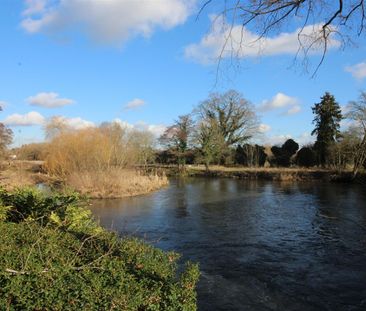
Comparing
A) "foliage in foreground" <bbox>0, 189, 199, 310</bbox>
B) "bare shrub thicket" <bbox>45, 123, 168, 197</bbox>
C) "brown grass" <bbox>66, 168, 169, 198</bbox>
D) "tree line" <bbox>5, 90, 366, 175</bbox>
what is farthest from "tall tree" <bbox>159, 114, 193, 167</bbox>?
"foliage in foreground" <bbox>0, 189, 199, 310</bbox>

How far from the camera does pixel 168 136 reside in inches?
2314

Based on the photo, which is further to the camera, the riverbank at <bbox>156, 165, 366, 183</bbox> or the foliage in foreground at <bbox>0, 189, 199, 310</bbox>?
the riverbank at <bbox>156, 165, 366, 183</bbox>

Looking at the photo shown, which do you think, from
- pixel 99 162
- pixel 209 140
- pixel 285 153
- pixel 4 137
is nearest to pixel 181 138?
pixel 209 140

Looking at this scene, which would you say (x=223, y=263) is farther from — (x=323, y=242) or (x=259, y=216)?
(x=259, y=216)

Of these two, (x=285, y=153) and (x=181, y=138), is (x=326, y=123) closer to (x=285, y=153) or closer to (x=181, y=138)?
(x=285, y=153)

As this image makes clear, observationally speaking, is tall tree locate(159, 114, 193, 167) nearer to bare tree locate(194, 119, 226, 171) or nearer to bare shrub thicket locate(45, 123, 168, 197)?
bare tree locate(194, 119, 226, 171)

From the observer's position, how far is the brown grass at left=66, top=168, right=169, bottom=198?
89.9ft

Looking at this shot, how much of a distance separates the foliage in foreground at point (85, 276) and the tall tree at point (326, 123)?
40.3m

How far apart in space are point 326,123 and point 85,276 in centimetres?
4248

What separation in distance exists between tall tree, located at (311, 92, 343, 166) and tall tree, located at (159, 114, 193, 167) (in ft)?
57.3

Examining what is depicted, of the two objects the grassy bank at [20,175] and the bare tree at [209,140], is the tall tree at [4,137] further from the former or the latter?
the bare tree at [209,140]

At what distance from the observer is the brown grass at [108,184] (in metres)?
27.4

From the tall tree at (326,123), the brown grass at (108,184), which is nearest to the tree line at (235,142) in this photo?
the tall tree at (326,123)

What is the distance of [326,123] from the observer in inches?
1729
